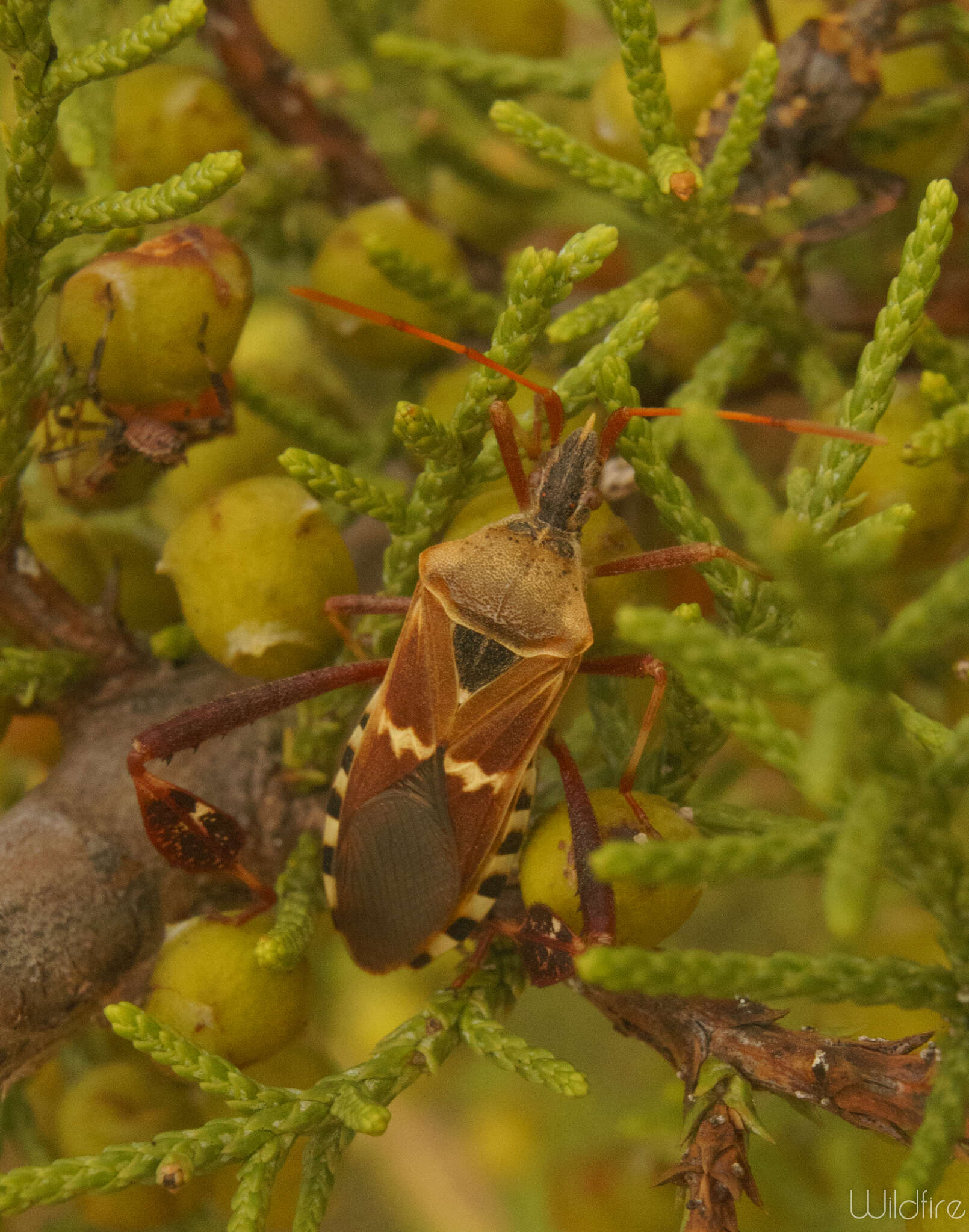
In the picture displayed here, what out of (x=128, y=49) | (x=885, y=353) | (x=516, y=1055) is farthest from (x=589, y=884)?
(x=128, y=49)

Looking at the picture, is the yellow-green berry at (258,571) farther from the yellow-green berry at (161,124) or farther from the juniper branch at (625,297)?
the yellow-green berry at (161,124)

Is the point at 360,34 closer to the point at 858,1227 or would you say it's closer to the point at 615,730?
the point at 615,730

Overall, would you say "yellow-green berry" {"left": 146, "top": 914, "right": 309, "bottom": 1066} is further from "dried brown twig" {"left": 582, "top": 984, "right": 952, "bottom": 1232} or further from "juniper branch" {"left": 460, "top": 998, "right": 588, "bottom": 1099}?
"dried brown twig" {"left": 582, "top": 984, "right": 952, "bottom": 1232}

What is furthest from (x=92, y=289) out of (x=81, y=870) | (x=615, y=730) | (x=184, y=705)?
(x=615, y=730)

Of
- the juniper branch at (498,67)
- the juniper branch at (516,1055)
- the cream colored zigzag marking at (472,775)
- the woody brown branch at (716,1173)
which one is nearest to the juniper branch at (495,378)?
the cream colored zigzag marking at (472,775)

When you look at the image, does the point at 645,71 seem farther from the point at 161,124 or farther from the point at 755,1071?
the point at 755,1071

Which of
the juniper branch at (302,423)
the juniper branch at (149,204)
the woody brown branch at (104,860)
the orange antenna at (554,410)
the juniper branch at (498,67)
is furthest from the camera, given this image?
the juniper branch at (498,67)

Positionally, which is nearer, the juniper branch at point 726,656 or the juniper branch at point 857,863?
the juniper branch at point 857,863
